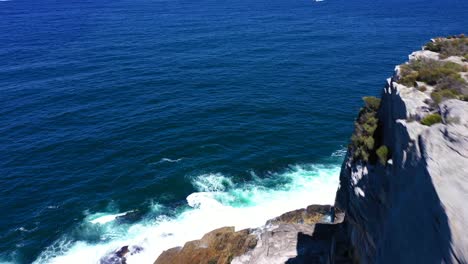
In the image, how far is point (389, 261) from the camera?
19609 millimetres

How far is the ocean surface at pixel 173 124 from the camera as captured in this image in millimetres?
48125

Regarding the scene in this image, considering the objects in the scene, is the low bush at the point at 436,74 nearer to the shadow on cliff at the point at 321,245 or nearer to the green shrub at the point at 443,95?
the green shrub at the point at 443,95

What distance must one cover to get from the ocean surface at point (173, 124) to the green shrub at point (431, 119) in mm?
29245

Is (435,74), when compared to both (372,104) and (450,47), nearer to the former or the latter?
(372,104)

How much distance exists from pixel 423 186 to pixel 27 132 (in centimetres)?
6928

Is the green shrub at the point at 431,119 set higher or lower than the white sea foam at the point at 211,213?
higher

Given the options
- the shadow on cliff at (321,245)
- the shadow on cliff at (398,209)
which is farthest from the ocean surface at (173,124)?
the shadow on cliff at (398,209)

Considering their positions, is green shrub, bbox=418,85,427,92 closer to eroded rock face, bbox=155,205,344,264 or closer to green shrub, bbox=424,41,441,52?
green shrub, bbox=424,41,441,52

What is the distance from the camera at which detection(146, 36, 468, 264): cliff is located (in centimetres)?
1591

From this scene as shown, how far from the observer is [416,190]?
17.7 meters

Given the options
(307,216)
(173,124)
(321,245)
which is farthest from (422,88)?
(173,124)

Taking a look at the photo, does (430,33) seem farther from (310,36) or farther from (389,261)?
(389,261)

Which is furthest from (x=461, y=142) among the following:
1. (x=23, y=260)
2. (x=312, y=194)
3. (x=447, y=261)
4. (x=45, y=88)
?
(x=45, y=88)

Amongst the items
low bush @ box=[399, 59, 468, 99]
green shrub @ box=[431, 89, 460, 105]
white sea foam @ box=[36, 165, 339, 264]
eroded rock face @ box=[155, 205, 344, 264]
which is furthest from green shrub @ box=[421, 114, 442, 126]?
white sea foam @ box=[36, 165, 339, 264]
